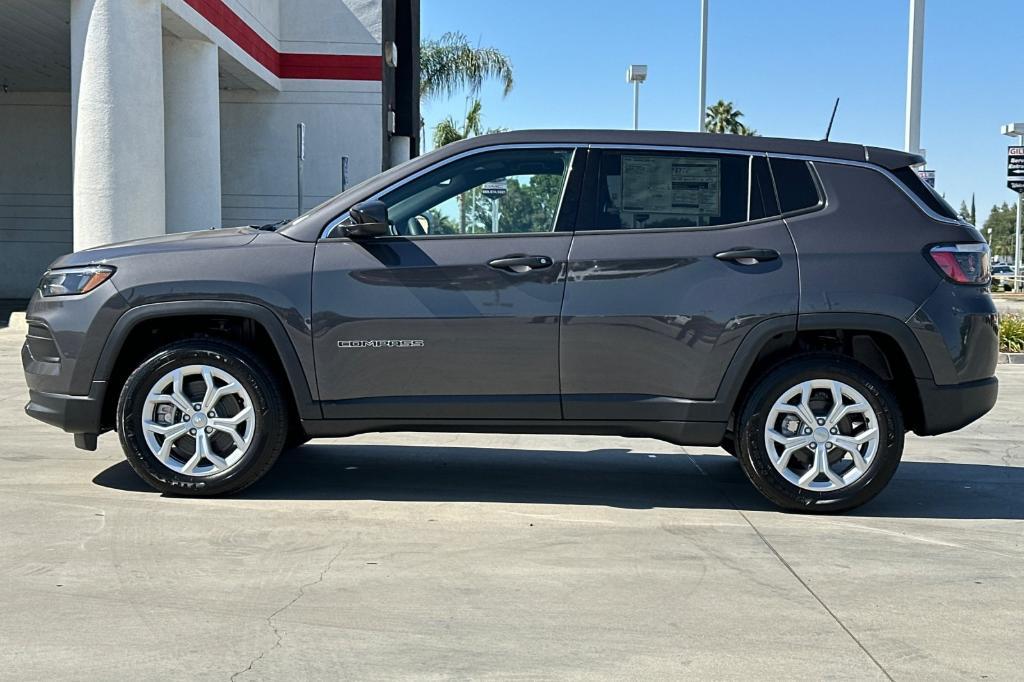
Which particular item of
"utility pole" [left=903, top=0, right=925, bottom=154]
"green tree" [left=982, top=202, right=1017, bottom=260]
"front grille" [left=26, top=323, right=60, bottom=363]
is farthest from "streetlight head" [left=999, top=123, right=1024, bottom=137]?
"green tree" [left=982, top=202, right=1017, bottom=260]

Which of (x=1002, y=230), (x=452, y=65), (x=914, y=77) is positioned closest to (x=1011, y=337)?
(x=914, y=77)

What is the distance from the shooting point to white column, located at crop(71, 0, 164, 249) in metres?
14.8

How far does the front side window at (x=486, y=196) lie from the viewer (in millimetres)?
5750

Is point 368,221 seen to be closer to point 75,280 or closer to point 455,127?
point 75,280

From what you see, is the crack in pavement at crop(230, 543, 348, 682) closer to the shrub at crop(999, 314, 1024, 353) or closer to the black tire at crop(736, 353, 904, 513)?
the black tire at crop(736, 353, 904, 513)

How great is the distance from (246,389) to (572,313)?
1641 mm

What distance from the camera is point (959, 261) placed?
5.62 m

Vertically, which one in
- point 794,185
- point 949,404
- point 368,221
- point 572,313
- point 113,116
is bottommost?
point 949,404

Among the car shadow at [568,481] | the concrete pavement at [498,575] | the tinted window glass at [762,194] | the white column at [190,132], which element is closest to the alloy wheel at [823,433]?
the concrete pavement at [498,575]

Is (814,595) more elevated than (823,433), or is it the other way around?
(823,433)

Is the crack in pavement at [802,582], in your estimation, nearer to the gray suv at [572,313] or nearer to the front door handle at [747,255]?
the gray suv at [572,313]

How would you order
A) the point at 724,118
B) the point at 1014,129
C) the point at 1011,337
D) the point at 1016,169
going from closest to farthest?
1. the point at 1011,337
2. the point at 1016,169
3. the point at 1014,129
4. the point at 724,118

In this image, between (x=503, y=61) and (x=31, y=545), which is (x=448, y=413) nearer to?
(x=31, y=545)

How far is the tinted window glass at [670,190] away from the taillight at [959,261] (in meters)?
0.89
